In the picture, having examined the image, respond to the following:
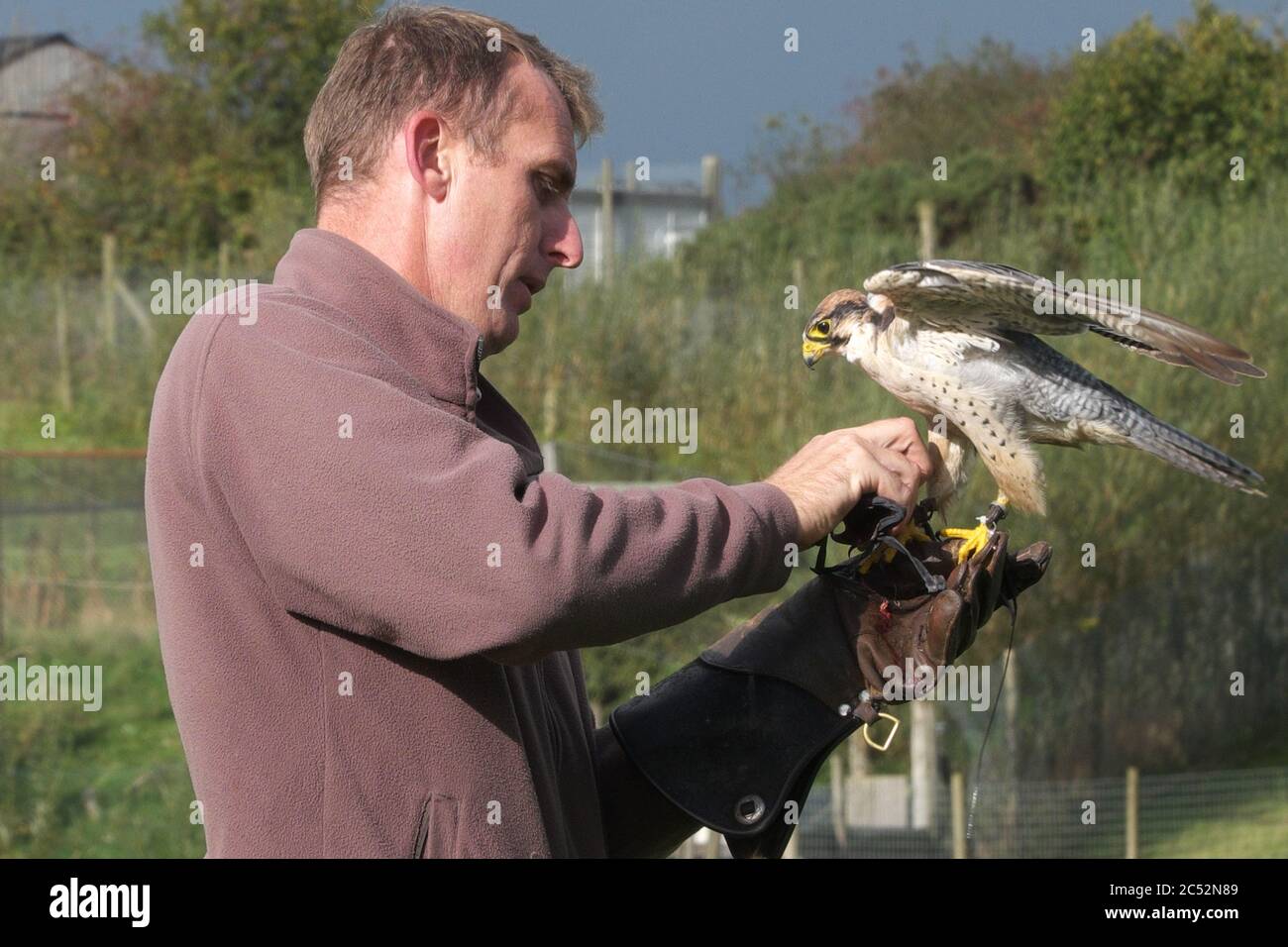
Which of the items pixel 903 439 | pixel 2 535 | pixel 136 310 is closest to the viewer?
pixel 903 439

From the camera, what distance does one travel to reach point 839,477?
206 centimetres

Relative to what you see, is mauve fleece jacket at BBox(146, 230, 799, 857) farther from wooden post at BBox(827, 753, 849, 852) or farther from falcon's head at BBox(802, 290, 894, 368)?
wooden post at BBox(827, 753, 849, 852)

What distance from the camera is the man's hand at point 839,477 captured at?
1997 millimetres

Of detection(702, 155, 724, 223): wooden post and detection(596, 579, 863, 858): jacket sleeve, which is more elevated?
detection(702, 155, 724, 223): wooden post

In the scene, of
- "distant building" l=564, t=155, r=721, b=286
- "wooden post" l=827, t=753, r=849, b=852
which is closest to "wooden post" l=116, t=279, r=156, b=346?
"distant building" l=564, t=155, r=721, b=286

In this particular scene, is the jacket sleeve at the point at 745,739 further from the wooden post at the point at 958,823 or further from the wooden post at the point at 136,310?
the wooden post at the point at 136,310

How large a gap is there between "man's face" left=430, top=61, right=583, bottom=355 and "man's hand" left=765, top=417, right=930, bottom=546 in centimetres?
43

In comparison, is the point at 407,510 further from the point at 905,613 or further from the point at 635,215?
the point at 635,215

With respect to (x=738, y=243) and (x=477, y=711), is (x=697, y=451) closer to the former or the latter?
(x=738, y=243)

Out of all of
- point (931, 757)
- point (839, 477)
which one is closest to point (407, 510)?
point (839, 477)

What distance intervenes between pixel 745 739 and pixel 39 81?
72.0ft

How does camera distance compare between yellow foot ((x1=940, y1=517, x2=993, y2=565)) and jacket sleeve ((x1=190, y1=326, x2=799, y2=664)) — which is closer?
jacket sleeve ((x1=190, y1=326, x2=799, y2=664))

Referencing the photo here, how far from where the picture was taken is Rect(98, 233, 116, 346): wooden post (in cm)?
1339

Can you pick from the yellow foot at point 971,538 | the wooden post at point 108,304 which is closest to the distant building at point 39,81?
the wooden post at point 108,304
